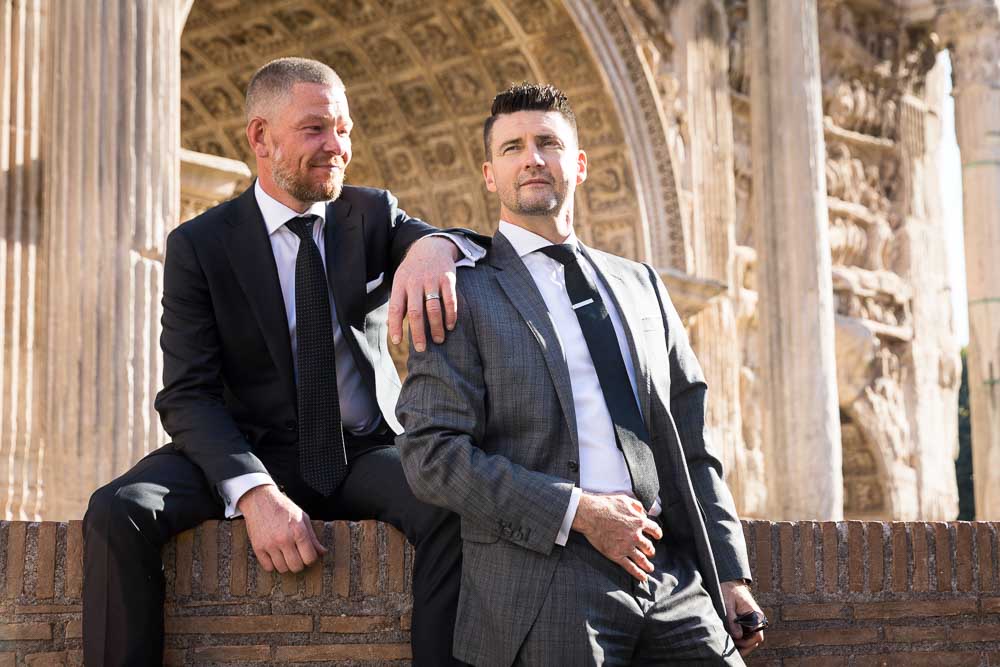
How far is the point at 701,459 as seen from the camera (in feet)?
10.9

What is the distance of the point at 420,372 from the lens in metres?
3.04

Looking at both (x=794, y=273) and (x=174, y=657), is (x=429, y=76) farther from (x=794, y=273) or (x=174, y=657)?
(x=174, y=657)

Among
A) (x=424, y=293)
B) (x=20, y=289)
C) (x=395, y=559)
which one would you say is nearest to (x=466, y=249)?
(x=424, y=293)

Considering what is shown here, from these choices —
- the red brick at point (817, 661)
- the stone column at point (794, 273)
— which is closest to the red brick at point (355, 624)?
the red brick at point (817, 661)

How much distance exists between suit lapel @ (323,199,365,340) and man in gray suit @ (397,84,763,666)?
0.49 m

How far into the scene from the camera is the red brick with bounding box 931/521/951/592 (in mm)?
3941

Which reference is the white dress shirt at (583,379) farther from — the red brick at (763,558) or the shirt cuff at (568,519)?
the red brick at (763,558)

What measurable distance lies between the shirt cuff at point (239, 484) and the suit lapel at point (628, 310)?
920 millimetres

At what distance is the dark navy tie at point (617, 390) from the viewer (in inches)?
119

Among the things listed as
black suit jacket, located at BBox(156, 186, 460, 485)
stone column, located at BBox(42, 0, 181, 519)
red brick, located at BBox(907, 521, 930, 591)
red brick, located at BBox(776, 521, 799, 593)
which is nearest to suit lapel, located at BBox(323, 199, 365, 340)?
black suit jacket, located at BBox(156, 186, 460, 485)

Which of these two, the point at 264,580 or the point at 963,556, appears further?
the point at 963,556

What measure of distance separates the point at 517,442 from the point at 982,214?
491 inches

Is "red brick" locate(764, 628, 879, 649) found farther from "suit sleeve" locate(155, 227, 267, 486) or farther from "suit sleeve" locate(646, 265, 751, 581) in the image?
"suit sleeve" locate(155, 227, 267, 486)

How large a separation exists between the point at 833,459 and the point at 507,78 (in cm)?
483
